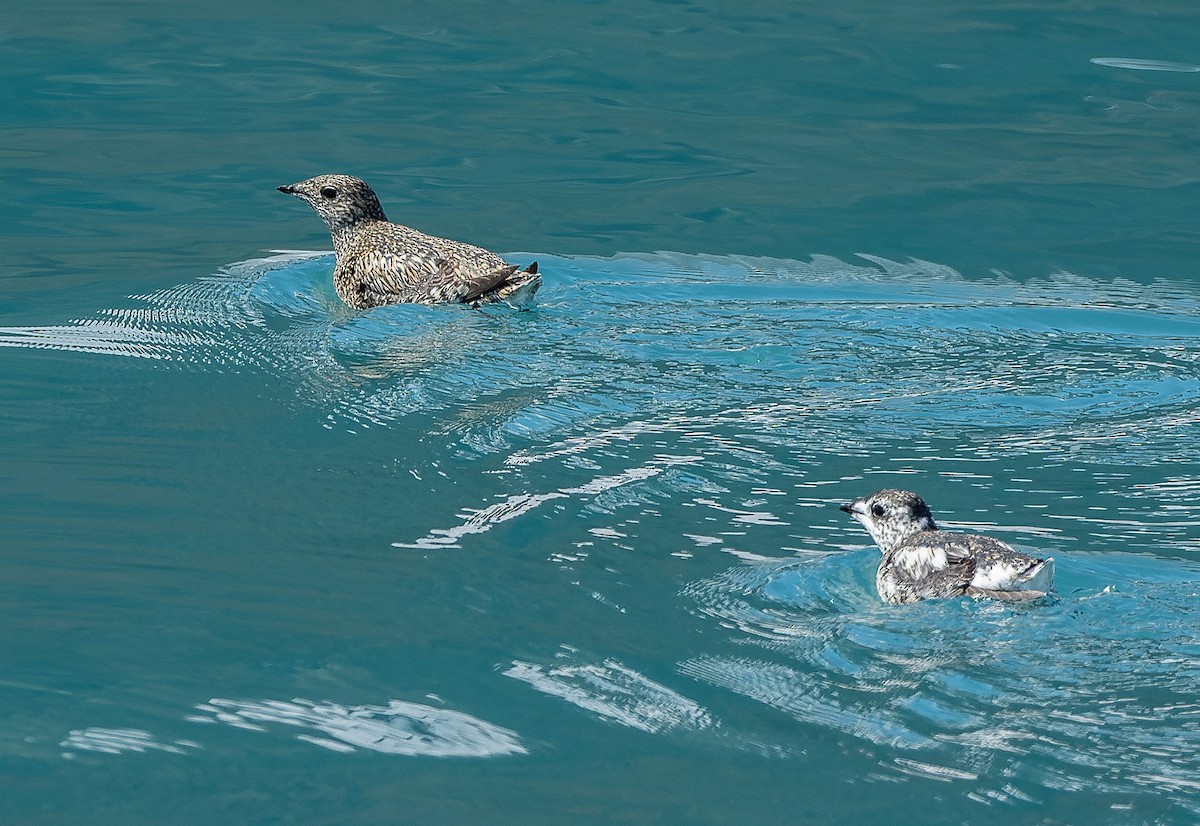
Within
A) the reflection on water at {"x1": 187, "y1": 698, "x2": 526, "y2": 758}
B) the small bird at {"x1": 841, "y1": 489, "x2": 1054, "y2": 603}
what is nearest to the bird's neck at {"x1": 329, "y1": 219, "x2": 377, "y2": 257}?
the small bird at {"x1": 841, "y1": 489, "x2": 1054, "y2": 603}

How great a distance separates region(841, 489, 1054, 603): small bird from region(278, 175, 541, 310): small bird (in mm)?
3477

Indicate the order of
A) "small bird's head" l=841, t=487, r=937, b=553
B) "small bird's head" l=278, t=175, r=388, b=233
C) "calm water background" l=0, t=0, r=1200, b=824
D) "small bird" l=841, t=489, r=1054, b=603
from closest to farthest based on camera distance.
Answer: "calm water background" l=0, t=0, r=1200, b=824 < "small bird" l=841, t=489, r=1054, b=603 < "small bird's head" l=841, t=487, r=937, b=553 < "small bird's head" l=278, t=175, r=388, b=233

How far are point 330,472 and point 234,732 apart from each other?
229 cm

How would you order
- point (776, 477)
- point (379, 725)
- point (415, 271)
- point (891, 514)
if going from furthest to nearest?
point (415, 271) → point (776, 477) → point (891, 514) → point (379, 725)

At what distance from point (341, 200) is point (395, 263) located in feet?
3.80

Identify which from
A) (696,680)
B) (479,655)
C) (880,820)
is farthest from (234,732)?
(880,820)

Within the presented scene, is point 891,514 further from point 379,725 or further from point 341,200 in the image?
point 341,200

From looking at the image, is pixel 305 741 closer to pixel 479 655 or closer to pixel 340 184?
pixel 479 655

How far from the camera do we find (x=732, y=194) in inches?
501

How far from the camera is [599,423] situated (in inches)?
311

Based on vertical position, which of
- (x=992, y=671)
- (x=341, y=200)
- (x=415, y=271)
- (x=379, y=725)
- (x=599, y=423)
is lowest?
(x=379, y=725)

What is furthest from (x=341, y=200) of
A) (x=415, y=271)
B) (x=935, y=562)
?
(x=935, y=562)

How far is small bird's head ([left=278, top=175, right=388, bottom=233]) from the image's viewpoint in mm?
11266

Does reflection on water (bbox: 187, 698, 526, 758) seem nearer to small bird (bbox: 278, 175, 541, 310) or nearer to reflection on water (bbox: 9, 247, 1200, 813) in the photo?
reflection on water (bbox: 9, 247, 1200, 813)
